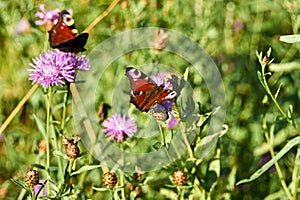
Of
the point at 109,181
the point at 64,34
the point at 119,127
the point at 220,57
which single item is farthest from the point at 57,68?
the point at 220,57

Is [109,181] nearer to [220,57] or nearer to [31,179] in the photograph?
[31,179]

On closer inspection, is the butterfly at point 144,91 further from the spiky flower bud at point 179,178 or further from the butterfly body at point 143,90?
the spiky flower bud at point 179,178

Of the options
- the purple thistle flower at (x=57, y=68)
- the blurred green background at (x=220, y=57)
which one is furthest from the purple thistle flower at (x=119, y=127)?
the blurred green background at (x=220, y=57)

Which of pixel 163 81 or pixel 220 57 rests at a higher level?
pixel 220 57

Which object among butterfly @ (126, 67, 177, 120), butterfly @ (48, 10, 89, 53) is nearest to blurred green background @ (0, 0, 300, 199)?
butterfly @ (48, 10, 89, 53)

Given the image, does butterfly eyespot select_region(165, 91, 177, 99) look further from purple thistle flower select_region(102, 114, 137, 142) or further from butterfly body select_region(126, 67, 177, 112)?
purple thistle flower select_region(102, 114, 137, 142)
